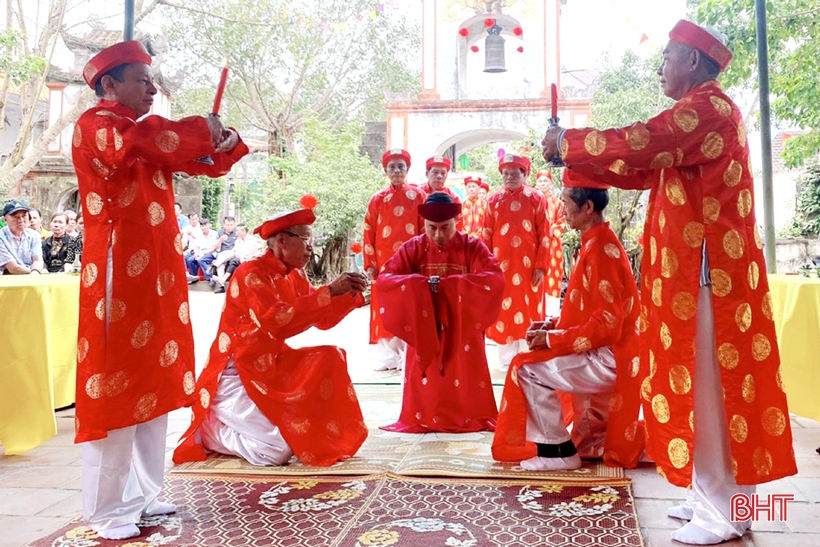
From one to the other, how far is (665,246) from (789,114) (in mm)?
4884

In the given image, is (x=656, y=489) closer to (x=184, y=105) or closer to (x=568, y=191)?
(x=568, y=191)

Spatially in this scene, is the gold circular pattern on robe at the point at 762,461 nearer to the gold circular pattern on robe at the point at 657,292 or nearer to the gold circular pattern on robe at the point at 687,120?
the gold circular pattern on robe at the point at 657,292

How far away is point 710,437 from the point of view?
230 cm

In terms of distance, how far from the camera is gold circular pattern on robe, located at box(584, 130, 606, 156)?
2.33m

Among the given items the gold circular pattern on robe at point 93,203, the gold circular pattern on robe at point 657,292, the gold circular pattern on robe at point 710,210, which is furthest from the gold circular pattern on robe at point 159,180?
the gold circular pattern on robe at point 710,210

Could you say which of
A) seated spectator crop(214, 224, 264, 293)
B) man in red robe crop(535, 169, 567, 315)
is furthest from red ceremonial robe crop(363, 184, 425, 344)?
seated spectator crop(214, 224, 264, 293)

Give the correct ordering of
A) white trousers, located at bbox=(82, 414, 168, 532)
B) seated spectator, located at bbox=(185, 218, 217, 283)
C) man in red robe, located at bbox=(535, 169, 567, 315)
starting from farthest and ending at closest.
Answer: seated spectator, located at bbox=(185, 218, 217, 283) < man in red robe, located at bbox=(535, 169, 567, 315) < white trousers, located at bbox=(82, 414, 168, 532)

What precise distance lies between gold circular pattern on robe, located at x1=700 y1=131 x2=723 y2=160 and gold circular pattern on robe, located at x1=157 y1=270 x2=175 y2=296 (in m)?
1.75

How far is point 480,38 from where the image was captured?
1574cm

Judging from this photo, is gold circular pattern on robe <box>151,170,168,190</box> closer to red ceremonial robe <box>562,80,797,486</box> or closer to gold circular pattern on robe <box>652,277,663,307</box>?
red ceremonial robe <box>562,80,797,486</box>

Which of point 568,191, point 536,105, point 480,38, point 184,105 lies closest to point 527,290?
point 568,191

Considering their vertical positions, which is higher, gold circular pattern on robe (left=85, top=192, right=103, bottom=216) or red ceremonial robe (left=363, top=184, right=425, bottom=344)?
red ceremonial robe (left=363, top=184, right=425, bottom=344)

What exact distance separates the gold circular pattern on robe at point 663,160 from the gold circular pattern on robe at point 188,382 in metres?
1.68

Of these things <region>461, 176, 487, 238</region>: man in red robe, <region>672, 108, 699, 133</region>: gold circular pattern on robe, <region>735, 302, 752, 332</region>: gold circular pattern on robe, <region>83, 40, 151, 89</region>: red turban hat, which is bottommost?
<region>735, 302, 752, 332</region>: gold circular pattern on robe
